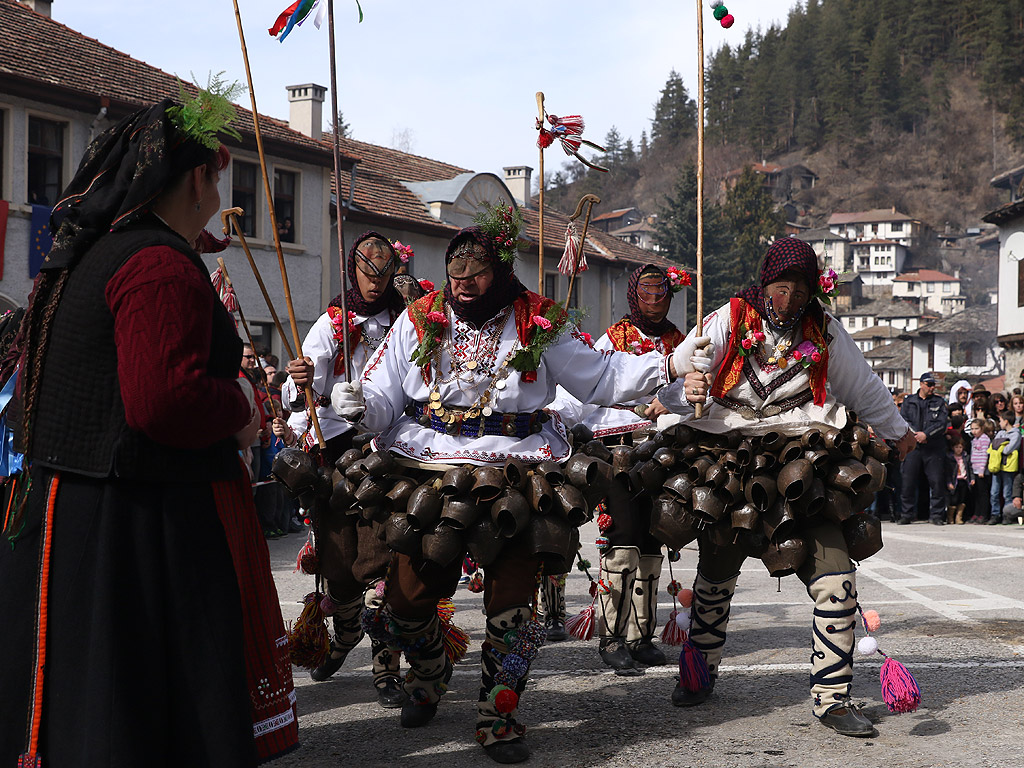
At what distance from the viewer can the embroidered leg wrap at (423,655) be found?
483cm

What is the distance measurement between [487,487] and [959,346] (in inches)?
2678

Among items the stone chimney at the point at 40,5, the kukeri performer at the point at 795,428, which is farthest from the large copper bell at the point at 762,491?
the stone chimney at the point at 40,5

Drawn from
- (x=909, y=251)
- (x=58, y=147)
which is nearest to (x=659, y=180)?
(x=909, y=251)

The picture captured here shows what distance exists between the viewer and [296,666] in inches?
227

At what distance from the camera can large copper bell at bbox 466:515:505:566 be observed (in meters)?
4.40

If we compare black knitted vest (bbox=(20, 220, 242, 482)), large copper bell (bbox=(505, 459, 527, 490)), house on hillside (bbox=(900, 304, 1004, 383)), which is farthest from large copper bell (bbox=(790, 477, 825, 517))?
house on hillside (bbox=(900, 304, 1004, 383))

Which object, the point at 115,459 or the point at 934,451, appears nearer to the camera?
the point at 115,459

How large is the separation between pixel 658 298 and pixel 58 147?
15403 millimetres

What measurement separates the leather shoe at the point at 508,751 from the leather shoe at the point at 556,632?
2.50 m

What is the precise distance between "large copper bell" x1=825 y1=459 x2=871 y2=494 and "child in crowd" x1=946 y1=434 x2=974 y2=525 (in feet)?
38.9

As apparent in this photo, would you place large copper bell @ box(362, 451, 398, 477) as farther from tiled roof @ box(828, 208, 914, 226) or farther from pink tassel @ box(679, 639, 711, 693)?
tiled roof @ box(828, 208, 914, 226)

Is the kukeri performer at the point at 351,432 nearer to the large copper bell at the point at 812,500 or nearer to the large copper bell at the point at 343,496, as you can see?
the large copper bell at the point at 343,496

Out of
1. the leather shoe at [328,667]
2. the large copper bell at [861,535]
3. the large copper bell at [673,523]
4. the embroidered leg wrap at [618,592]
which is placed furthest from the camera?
the embroidered leg wrap at [618,592]

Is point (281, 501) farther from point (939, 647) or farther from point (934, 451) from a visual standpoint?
point (934, 451)
